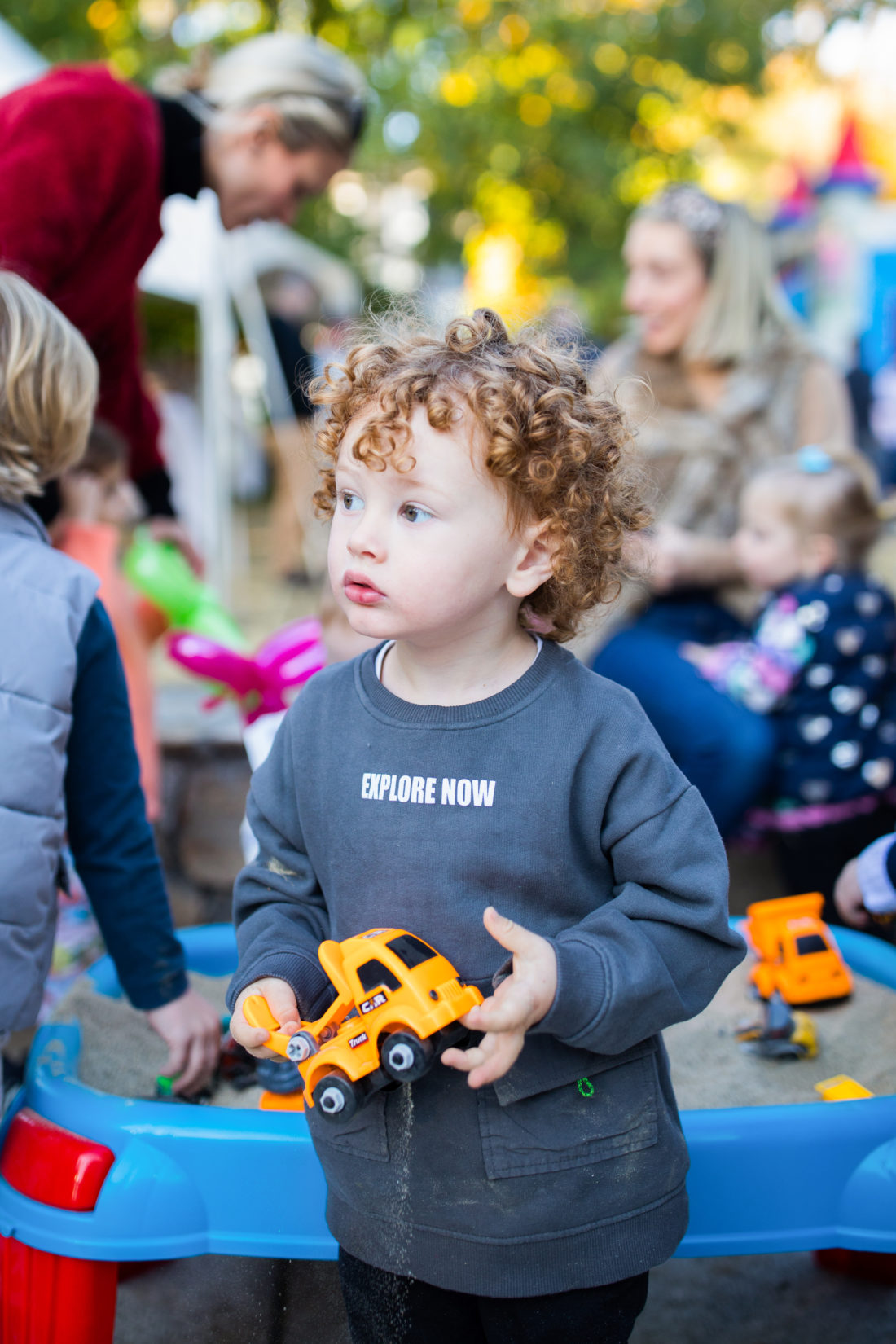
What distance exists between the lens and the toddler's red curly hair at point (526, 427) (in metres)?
0.97

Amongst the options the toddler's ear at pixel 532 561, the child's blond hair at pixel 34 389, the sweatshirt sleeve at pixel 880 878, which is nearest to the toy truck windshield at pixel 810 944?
the sweatshirt sleeve at pixel 880 878

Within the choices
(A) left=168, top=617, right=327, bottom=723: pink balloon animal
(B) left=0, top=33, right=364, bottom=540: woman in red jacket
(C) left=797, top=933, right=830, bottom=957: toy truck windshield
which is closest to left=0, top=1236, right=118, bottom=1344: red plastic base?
(C) left=797, top=933, right=830, bottom=957: toy truck windshield

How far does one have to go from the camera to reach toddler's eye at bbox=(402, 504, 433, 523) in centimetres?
97

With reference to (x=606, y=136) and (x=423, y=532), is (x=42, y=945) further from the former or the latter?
(x=606, y=136)

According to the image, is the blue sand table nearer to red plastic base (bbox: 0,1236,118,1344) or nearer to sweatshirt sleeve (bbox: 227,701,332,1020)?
red plastic base (bbox: 0,1236,118,1344)

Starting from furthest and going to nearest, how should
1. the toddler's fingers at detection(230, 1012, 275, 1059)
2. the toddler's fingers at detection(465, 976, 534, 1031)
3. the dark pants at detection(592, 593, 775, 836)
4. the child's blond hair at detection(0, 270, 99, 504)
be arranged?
the dark pants at detection(592, 593, 775, 836), the child's blond hair at detection(0, 270, 99, 504), the toddler's fingers at detection(230, 1012, 275, 1059), the toddler's fingers at detection(465, 976, 534, 1031)

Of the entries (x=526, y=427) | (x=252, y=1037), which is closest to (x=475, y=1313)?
(x=252, y=1037)

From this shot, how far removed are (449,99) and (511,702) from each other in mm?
9449

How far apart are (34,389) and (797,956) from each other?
49.0 inches

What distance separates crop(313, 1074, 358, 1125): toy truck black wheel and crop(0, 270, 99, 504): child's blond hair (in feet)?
2.61

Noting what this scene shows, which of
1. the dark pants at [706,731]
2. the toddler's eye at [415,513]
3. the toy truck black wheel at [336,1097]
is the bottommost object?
the dark pants at [706,731]

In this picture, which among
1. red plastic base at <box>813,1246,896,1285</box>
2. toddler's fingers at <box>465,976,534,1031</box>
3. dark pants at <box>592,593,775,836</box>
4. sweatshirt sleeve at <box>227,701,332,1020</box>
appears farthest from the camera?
dark pants at <box>592,593,775,836</box>

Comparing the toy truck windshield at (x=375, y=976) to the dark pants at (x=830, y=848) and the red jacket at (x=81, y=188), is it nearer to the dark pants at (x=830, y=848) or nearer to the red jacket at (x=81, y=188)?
the red jacket at (x=81, y=188)

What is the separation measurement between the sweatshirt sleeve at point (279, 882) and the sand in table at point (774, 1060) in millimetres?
587
